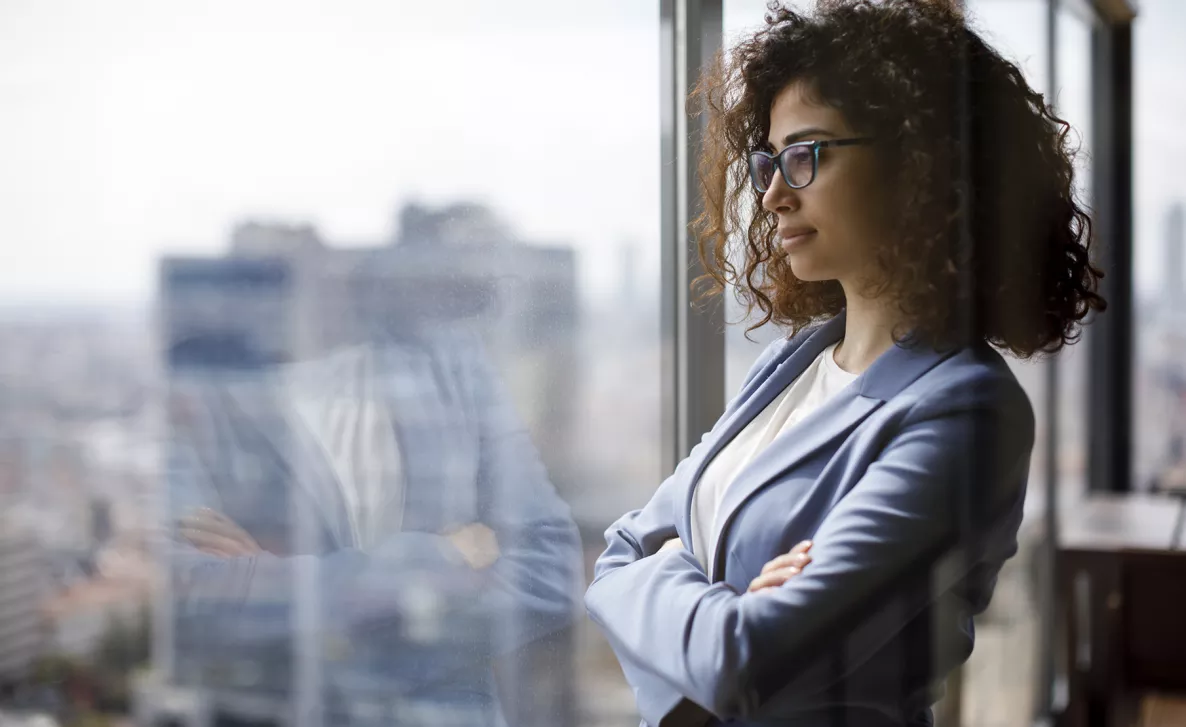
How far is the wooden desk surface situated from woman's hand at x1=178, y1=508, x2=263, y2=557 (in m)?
0.84

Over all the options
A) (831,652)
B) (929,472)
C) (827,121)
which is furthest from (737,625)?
(827,121)

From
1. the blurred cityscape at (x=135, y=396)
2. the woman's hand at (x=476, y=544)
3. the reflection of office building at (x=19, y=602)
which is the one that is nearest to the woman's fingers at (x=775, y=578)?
the blurred cityscape at (x=135, y=396)

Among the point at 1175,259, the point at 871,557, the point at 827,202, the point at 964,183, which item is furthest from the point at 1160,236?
the point at 871,557

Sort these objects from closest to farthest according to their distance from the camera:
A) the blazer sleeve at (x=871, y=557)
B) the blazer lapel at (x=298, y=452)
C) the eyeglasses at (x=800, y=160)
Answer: the blazer sleeve at (x=871, y=557) < the eyeglasses at (x=800, y=160) < the blazer lapel at (x=298, y=452)

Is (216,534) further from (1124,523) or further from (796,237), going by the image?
(1124,523)

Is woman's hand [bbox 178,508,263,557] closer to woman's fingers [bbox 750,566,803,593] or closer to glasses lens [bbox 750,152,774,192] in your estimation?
woman's fingers [bbox 750,566,803,593]

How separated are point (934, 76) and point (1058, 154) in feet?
0.45

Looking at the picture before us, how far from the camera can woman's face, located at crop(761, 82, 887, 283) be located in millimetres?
1017

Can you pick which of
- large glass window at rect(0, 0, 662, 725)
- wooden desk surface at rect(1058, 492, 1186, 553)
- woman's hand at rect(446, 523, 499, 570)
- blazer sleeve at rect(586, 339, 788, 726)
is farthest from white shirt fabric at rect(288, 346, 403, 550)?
wooden desk surface at rect(1058, 492, 1186, 553)

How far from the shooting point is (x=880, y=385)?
98cm

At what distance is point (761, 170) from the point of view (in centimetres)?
110

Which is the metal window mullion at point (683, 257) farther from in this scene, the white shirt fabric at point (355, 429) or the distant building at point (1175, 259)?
the distant building at point (1175, 259)

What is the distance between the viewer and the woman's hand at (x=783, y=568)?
3.10 ft

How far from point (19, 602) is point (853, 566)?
2.48 ft
